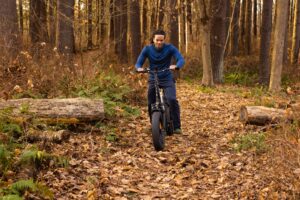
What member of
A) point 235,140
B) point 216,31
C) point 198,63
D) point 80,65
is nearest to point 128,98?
point 80,65

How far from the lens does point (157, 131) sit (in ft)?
23.6

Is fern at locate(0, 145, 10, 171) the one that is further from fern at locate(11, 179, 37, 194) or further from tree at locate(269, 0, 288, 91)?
tree at locate(269, 0, 288, 91)

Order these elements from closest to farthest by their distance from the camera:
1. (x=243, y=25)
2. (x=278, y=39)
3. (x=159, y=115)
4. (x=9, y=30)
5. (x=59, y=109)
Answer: (x=159, y=115) < (x=59, y=109) < (x=9, y=30) < (x=278, y=39) < (x=243, y=25)

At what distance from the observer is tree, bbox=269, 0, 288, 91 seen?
12727mm

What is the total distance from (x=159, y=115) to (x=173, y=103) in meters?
0.99

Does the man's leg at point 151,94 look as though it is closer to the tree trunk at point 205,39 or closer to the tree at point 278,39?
the tree at point 278,39

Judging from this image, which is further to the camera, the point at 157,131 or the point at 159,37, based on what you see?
the point at 159,37

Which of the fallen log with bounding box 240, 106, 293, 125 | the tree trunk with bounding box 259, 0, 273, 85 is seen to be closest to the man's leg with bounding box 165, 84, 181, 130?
the fallen log with bounding box 240, 106, 293, 125

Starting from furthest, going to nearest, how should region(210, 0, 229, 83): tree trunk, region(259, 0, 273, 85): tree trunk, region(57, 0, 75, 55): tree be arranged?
region(210, 0, 229, 83): tree trunk, region(259, 0, 273, 85): tree trunk, region(57, 0, 75, 55): tree

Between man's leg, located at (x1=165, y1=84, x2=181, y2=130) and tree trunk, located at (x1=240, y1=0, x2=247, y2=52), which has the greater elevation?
tree trunk, located at (x1=240, y1=0, x2=247, y2=52)

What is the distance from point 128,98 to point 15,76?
3.03 metres

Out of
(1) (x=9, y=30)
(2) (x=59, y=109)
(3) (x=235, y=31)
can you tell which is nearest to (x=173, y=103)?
(2) (x=59, y=109)

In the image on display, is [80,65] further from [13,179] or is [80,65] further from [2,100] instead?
[13,179]

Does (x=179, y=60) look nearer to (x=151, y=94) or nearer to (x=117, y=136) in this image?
(x=151, y=94)
